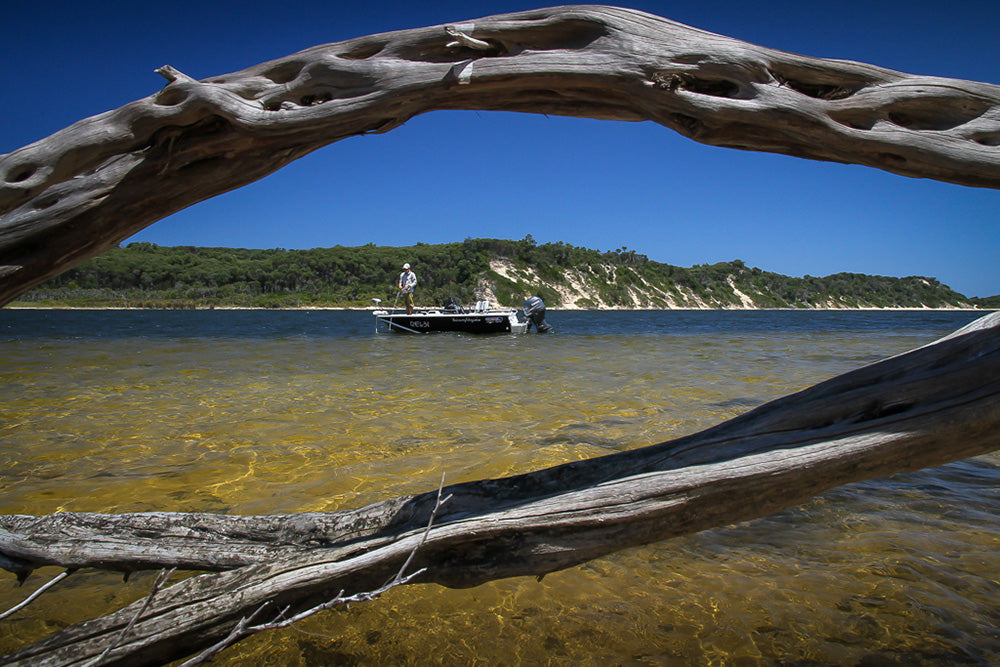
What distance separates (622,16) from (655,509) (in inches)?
58.9

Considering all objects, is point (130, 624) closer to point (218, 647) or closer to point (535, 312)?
point (218, 647)

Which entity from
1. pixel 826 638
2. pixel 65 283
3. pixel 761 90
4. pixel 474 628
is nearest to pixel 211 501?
pixel 474 628

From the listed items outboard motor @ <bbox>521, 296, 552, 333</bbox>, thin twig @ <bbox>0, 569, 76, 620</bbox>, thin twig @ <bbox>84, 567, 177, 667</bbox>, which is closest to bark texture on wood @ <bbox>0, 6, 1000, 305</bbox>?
thin twig @ <bbox>0, 569, 76, 620</bbox>

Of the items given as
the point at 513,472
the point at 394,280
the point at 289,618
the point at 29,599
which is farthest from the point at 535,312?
the point at 394,280

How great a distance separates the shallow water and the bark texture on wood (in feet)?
5.38

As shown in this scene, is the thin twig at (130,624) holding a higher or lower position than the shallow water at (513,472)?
higher

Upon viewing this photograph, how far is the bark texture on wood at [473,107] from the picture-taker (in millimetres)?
1529

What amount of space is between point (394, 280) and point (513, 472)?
10072 cm

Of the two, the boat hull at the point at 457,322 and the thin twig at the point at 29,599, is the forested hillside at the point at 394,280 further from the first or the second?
the thin twig at the point at 29,599

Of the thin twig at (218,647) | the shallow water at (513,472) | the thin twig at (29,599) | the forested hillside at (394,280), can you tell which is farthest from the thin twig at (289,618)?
the forested hillside at (394,280)

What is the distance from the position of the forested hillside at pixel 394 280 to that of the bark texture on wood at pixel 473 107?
262ft

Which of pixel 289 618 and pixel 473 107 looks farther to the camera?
pixel 473 107

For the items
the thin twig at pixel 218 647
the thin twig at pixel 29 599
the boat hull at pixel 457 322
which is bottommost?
the boat hull at pixel 457 322

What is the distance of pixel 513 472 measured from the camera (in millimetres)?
3951
